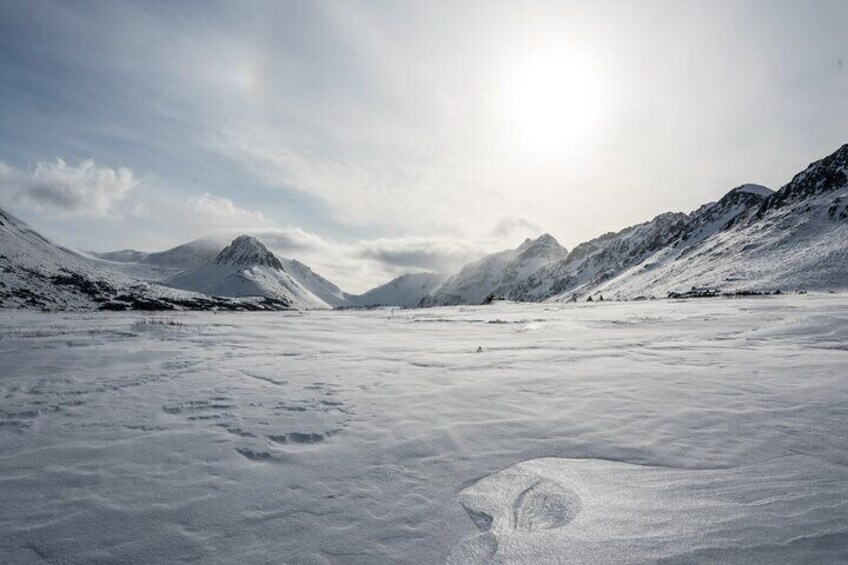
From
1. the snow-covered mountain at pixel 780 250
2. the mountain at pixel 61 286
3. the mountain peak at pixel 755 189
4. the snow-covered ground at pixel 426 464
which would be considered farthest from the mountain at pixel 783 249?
the mountain at pixel 61 286

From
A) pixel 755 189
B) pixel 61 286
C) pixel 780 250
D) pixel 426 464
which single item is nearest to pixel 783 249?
pixel 780 250

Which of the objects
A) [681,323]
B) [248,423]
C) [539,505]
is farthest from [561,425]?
[681,323]

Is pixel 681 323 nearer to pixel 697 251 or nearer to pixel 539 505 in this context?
pixel 539 505

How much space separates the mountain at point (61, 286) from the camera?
64.3 m

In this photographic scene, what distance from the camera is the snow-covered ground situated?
9.27 feet

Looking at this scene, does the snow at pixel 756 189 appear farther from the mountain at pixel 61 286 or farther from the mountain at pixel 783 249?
the mountain at pixel 61 286

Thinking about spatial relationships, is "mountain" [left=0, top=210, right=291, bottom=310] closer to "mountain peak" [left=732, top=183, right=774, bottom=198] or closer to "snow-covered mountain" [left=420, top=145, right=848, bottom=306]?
"snow-covered mountain" [left=420, top=145, right=848, bottom=306]

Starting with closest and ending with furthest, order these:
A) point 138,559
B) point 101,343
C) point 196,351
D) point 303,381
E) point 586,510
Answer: point 138,559 → point 586,510 → point 303,381 → point 196,351 → point 101,343

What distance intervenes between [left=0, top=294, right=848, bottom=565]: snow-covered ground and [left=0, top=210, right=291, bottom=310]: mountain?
67011 millimetres

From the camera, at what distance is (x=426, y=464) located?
4.10 meters

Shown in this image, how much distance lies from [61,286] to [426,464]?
95.8 meters

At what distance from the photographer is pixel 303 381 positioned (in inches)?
295

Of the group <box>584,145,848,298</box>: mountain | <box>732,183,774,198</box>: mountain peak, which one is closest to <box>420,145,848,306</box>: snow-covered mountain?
<box>584,145,848,298</box>: mountain

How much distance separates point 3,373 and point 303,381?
5.48m
